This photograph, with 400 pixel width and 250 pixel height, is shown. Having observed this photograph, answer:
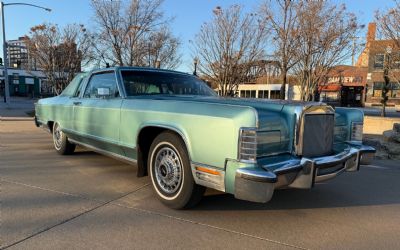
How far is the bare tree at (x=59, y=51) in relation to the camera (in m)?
22.6

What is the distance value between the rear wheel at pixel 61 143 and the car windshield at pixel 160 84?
2360mm

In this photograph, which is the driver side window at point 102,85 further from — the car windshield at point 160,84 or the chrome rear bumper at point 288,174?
the chrome rear bumper at point 288,174

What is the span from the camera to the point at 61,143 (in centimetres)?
Result: 691

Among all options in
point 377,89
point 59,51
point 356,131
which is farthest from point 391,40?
point 377,89

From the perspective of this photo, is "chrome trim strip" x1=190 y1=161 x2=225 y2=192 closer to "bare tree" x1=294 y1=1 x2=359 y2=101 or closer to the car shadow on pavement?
the car shadow on pavement

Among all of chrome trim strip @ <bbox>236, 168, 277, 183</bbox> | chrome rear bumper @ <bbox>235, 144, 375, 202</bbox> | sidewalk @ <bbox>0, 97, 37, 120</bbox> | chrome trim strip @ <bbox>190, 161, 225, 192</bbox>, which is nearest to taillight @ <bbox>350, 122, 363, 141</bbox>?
chrome rear bumper @ <bbox>235, 144, 375, 202</bbox>

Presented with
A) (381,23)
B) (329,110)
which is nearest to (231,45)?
(381,23)

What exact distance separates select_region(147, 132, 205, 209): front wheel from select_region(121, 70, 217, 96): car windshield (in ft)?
3.96

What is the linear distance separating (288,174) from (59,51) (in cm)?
2287

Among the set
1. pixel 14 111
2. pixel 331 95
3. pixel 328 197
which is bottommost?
pixel 328 197

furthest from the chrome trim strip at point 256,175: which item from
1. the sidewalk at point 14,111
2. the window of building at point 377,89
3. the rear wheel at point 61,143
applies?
the window of building at point 377,89

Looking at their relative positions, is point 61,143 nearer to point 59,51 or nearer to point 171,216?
point 171,216

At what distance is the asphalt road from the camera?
10.9ft

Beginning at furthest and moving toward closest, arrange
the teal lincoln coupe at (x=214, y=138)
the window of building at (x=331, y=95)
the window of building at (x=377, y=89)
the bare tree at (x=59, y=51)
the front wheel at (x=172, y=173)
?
1. the window of building at (x=377, y=89)
2. the window of building at (x=331, y=95)
3. the bare tree at (x=59, y=51)
4. the front wheel at (x=172, y=173)
5. the teal lincoln coupe at (x=214, y=138)
